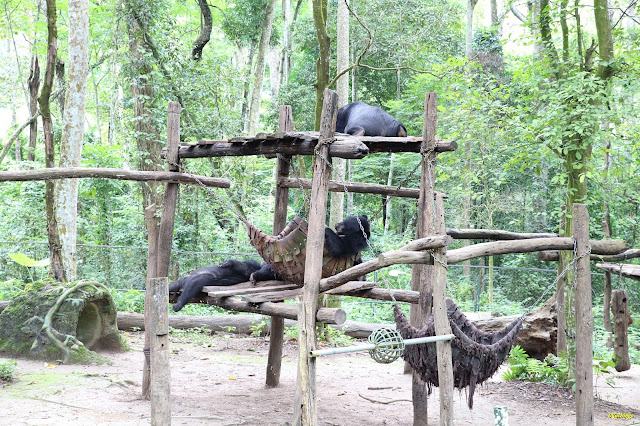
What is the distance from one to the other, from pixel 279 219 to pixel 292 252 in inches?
53.7

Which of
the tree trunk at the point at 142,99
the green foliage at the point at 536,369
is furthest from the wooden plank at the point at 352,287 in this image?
the tree trunk at the point at 142,99

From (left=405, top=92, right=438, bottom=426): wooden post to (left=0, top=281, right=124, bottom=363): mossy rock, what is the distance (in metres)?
4.35

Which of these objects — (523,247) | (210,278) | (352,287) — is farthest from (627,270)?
(210,278)

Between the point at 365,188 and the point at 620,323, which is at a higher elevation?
the point at 365,188

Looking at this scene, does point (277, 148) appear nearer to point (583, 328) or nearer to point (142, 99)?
point (583, 328)

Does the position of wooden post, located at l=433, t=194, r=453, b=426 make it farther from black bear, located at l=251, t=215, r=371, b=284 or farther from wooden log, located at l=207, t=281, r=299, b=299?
wooden log, located at l=207, t=281, r=299, b=299

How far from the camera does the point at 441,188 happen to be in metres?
14.8

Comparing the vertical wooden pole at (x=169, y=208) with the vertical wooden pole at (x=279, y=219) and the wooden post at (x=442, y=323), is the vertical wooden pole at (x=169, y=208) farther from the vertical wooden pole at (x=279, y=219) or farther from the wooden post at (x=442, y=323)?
the wooden post at (x=442, y=323)

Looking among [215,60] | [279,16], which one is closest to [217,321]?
[215,60]

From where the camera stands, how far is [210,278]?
228 inches

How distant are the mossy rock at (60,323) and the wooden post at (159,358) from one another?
428cm

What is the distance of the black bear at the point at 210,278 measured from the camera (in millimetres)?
5590

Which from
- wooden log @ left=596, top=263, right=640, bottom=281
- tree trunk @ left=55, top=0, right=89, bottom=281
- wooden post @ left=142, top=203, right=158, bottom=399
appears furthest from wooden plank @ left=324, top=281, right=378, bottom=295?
tree trunk @ left=55, top=0, right=89, bottom=281

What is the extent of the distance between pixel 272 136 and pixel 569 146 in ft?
12.3
